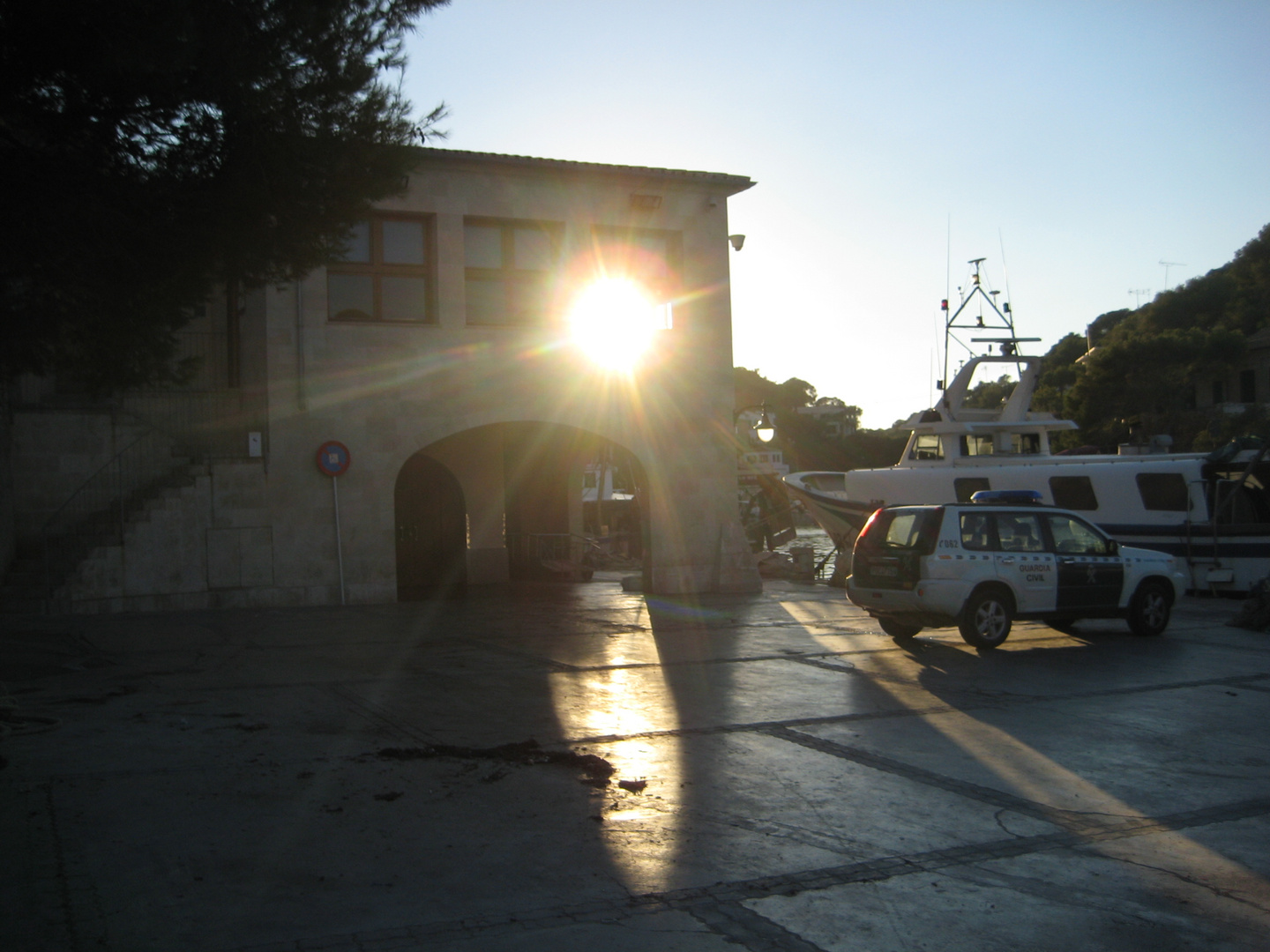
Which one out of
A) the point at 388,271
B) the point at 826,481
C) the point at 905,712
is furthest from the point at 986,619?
the point at 826,481

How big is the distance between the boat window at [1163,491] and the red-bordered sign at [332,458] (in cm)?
1407

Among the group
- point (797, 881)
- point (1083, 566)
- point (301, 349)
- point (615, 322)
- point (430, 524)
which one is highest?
point (615, 322)

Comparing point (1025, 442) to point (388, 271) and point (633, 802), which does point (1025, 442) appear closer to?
point (388, 271)

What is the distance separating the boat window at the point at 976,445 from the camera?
24.1m

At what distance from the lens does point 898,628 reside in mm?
12945

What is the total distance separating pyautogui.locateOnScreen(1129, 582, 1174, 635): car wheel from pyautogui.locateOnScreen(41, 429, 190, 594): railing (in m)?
13.4

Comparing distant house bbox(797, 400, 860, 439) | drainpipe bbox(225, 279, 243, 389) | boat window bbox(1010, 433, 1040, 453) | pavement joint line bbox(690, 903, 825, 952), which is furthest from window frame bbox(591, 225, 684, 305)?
distant house bbox(797, 400, 860, 439)

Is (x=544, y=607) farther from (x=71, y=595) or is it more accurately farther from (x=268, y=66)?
(x=268, y=66)

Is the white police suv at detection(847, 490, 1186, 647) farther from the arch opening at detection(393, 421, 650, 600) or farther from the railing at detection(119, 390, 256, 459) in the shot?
the arch opening at detection(393, 421, 650, 600)

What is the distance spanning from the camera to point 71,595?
1489 cm

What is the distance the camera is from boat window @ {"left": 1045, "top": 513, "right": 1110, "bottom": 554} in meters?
12.6

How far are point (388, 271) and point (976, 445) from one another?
14.1 metres

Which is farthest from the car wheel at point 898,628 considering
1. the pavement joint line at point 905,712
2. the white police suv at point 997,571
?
the pavement joint line at point 905,712

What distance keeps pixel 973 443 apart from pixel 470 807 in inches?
819
